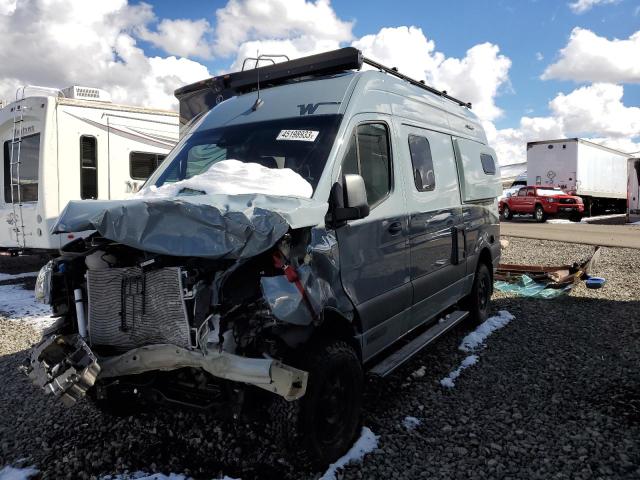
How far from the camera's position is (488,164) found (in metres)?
6.82

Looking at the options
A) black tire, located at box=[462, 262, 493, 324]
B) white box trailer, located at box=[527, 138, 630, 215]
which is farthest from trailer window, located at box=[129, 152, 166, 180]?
white box trailer, located at box=[527, 138, 630, 215]

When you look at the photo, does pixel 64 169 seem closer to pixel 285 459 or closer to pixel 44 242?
pixel 44 242

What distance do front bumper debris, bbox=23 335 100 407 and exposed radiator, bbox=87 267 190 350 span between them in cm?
18

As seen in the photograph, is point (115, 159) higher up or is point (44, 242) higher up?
point (115, 159)

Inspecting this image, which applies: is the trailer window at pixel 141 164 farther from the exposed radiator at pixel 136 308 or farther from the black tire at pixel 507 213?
the black tire at pixel 507 213

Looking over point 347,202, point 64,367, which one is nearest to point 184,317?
point 64,367

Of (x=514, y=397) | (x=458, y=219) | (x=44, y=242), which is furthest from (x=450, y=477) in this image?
(x=44, y=242)

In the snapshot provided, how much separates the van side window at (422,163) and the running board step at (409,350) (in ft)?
4.39

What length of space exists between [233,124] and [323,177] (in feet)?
3.97

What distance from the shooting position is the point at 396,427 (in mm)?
3740

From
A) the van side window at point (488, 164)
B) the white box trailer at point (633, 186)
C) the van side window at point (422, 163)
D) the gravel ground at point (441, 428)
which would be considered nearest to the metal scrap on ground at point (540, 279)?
the van side window at point (488, 164)

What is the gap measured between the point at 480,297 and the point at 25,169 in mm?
7865

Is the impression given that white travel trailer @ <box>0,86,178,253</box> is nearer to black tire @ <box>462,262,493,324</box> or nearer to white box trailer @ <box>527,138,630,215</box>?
black tire @ <box>462,262,493,324</box>

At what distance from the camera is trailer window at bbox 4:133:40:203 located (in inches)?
344
